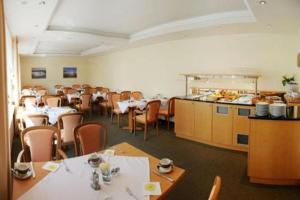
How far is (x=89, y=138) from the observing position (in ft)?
9.88

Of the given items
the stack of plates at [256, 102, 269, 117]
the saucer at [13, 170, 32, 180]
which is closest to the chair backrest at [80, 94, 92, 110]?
Result: the stack of plates at [256, 102, 269, 117]

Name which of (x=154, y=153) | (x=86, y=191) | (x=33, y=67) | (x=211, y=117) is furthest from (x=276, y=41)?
(x=33, y=67)

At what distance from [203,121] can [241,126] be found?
32.3 inches

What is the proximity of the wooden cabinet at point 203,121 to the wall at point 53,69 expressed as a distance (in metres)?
9.80

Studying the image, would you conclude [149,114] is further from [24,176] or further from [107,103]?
[24,176]

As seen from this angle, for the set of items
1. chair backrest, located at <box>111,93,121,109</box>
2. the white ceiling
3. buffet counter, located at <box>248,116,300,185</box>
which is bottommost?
buffet counter, located at <box>248,116,300,185</box>

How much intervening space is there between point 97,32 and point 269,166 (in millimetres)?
5671

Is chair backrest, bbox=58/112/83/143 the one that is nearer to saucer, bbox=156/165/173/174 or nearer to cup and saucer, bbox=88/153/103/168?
cup and saucer, bbox=88/153/103/168

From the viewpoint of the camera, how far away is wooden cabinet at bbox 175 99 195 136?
534cm

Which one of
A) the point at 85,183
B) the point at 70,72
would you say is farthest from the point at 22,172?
the point at 70,72

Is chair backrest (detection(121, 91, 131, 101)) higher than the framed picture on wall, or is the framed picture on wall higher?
the framed picture on wall

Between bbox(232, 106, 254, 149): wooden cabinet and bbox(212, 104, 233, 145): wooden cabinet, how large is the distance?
98 millimetres

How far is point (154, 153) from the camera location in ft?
15.0

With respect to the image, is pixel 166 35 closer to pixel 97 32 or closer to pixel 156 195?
pixel 97 32
